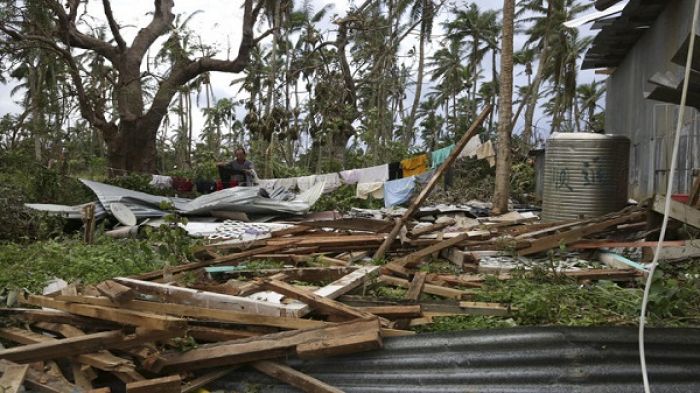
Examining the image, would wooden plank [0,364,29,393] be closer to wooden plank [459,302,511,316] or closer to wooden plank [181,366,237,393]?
wooden plank [181,366,237,393]

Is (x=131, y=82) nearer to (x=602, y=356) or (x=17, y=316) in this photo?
(x=17, y=316)

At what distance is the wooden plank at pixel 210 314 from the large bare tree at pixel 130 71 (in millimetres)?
11602

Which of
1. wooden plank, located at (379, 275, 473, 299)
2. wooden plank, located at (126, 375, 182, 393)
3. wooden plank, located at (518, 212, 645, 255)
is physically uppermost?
wooden plank, located at (518, 212, 645, 255)

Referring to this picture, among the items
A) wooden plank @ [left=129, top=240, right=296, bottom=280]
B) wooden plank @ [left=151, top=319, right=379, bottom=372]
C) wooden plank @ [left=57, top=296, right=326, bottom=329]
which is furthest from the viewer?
wooden plank @ [left=129, top=240, right=296, bottom=280]

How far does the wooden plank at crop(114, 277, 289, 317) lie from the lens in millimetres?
3355

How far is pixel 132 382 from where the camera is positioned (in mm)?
2816

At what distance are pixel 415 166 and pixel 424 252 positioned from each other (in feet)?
30.9

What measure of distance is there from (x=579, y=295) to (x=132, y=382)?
288cm

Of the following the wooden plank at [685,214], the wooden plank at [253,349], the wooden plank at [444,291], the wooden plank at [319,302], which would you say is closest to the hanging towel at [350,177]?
the wooden plank at [685,214]

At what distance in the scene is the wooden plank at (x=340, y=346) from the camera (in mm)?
2828

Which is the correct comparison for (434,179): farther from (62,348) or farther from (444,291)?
(62,348)

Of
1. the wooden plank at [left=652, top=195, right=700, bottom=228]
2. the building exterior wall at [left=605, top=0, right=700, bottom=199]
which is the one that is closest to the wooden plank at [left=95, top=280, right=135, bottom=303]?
the wooden plank at [left=652, top=195, right=700, bottom=228]

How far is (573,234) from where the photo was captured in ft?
17.8

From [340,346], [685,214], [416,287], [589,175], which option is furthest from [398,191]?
[340,346]
